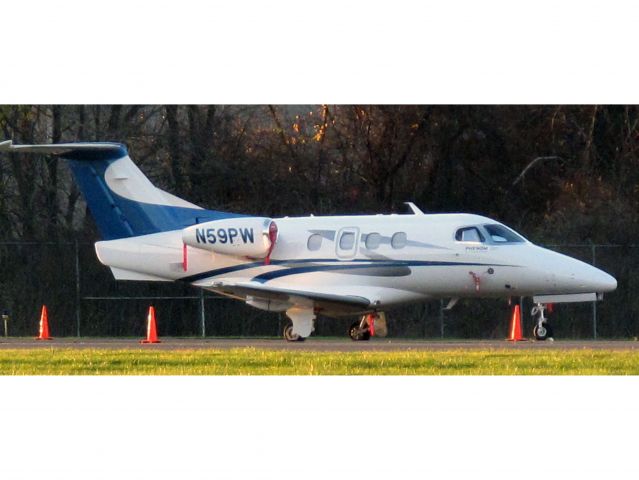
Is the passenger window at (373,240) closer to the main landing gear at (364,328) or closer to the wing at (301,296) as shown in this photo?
the wing at (301,296)

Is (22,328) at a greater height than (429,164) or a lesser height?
lesser

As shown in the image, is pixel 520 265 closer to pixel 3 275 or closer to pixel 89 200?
pixel 89 200

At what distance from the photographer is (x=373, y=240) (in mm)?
Answer: 28047

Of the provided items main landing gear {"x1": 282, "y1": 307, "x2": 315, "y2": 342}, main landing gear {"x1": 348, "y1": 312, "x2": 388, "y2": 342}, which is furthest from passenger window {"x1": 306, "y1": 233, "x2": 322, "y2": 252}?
main landing gear {"x1": 348, "y1": 312, "x2": 388, "y2": 342}

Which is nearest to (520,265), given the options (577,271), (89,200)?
(577,271)

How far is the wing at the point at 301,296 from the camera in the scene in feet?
90.8

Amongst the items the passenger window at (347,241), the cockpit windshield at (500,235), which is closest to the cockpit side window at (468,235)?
the cockpit windshield at (500,235)

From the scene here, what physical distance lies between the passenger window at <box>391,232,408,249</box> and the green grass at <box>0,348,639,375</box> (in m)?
4.61

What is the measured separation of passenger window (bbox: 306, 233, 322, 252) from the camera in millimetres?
28562

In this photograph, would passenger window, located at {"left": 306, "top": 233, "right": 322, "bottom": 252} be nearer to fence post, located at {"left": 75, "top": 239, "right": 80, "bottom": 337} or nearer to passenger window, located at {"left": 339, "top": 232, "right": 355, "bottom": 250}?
passenger window, located at {"left": 339, "top": 232, "right": 355, "bottom": 250}

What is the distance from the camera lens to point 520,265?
1065 inches

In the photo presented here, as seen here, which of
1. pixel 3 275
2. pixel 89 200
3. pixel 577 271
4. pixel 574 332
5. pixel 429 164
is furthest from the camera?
pixel 429 164

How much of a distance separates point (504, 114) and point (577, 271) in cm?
1260

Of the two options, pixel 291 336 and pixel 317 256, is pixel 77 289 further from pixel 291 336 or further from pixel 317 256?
pixel 317 256
